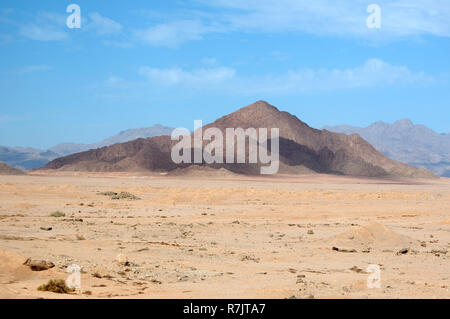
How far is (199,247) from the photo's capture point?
15914 mm

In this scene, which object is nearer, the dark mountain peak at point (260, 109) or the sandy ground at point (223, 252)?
the sandy ground at point (223, 252)

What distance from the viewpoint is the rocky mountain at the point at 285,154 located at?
107m

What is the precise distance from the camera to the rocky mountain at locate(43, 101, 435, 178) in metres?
107

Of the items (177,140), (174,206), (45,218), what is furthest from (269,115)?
(45,218)

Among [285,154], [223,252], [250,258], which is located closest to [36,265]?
[250,258]

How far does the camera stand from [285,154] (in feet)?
366

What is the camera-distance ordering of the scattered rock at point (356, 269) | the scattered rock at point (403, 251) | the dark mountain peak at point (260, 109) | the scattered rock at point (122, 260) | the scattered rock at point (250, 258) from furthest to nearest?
1. the dark mountain peak at point (260, 109)
2. the scattered rock at point (403, 251)
3. the scattered rock at point (250, 258)
4. the scattered rock at point (356, 269)
5. the scattered rock at point (122, 260)

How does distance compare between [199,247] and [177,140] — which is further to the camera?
[177,140]

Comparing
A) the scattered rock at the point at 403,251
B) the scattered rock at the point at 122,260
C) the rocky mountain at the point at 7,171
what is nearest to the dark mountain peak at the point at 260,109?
the rocky mountain at the point at 7,171

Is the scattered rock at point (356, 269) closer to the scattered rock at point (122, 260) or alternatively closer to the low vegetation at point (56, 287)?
the scattered rock at point (122, 260)

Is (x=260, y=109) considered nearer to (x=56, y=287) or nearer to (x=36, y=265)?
(x=36, y=265)

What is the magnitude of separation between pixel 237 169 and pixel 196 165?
24.7 ft
